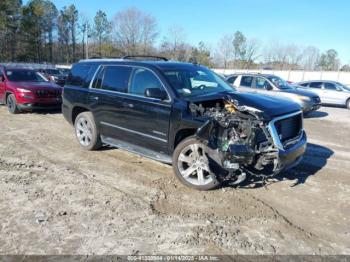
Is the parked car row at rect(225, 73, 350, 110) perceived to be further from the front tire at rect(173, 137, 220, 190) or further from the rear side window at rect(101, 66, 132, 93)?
the front tire at rect(173, 137, 220, 190)

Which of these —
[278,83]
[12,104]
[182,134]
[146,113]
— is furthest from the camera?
[278,83]

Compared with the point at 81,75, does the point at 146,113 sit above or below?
below

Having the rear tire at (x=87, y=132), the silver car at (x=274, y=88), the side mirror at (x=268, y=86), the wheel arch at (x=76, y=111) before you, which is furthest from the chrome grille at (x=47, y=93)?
the side mirror at (x=268, y=86)

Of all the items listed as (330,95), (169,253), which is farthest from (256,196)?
(330,95)

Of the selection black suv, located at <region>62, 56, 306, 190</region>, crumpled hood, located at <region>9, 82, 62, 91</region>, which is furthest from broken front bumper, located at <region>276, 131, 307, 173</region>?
crumpled hood, located at <region>9, 82, 62, 91</region>

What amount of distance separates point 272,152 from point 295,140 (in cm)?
89

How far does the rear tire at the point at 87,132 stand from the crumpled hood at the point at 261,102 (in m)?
2.54

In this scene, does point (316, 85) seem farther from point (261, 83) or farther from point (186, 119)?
point (186, 119)

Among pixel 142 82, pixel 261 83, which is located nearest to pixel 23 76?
pixel 142 82

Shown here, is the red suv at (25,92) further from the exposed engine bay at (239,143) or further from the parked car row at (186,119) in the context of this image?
the exposed engine bay at (239,143)

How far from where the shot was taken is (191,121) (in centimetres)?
489

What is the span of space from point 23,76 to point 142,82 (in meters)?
8.63

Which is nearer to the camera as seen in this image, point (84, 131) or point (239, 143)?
point (239, 143)

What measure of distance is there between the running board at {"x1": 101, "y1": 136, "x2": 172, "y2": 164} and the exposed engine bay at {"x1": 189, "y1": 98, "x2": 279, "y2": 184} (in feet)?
3.08
